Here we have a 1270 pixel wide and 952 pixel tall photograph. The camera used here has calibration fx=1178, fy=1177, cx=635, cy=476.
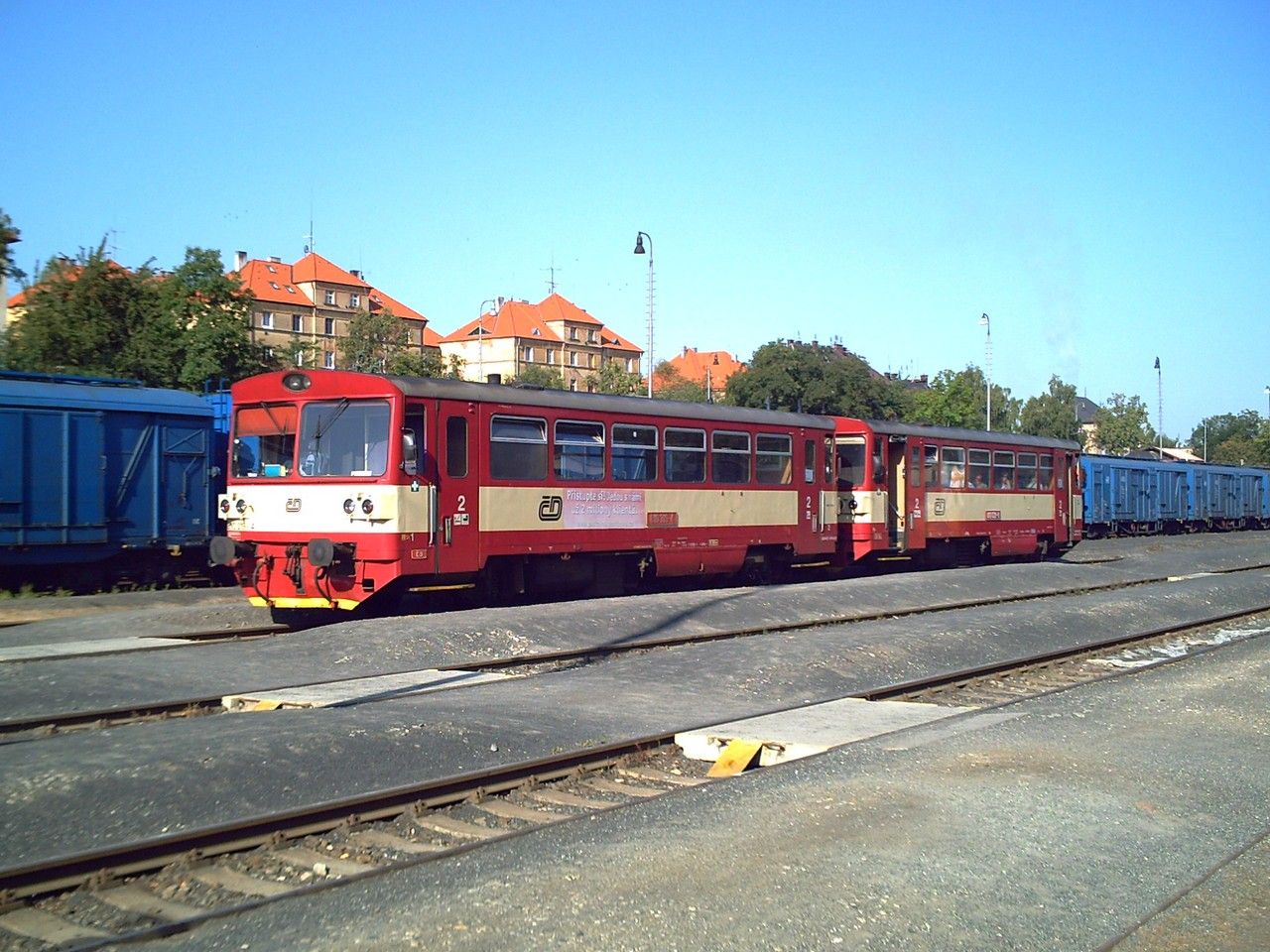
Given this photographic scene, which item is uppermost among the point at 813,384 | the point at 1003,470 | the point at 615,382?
the point at 615,382

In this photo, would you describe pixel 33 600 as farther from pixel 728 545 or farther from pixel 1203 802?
pixel 1203 802

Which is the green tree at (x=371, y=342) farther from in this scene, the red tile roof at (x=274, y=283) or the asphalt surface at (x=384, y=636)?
the asphalt surface at (x=384, y=636)

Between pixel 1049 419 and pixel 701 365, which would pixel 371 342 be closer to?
pixel 1049 419

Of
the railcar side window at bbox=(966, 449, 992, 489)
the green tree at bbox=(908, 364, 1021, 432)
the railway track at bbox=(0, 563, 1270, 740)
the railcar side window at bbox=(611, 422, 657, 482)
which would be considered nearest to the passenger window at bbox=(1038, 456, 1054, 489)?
the railcar side window at bbox=(966, 449, 992, 489)

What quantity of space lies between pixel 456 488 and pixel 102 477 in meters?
7.79

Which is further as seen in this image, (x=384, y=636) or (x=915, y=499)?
(x=915, y=499)

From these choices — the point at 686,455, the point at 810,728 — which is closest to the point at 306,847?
the point at 810,728

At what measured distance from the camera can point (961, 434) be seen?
27.1m

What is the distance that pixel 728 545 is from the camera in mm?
20375

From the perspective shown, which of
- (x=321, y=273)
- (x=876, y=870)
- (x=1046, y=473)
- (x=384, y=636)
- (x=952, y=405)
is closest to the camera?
(x=876, y=870)

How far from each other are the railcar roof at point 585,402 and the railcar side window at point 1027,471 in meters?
8.97

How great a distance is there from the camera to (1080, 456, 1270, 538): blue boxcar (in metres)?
45.6

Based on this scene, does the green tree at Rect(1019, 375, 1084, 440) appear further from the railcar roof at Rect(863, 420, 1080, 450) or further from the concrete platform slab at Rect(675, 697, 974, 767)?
the concrete platform slab at Rect(675, 697, 974, 767)

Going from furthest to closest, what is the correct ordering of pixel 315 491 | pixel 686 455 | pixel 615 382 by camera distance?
pixel 615 382 < pixel 686 455 < pixel 315 491
